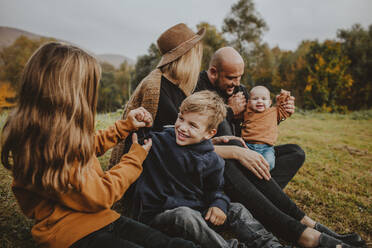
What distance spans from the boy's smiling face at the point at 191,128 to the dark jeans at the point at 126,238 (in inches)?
29.3

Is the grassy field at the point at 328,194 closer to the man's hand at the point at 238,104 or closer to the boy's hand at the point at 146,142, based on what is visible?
the boy's hand at the point at 146,142

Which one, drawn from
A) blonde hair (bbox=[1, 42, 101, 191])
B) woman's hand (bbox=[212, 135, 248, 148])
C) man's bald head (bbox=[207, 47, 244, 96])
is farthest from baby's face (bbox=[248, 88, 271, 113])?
blonde hair (bbox=[1, 42, 101, 191])

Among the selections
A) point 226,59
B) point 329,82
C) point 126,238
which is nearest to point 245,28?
point 329,82

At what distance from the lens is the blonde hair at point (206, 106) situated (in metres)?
1.90

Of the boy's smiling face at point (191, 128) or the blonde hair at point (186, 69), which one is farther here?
the blonde hair at point (186, 69)

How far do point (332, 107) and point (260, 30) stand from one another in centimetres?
1040

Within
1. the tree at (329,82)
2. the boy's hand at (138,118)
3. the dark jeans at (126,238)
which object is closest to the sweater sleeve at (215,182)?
the dark jeans at (126,238)

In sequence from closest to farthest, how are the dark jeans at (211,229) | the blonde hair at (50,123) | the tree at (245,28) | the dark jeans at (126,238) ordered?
the blonde hair at (50,123)
the dark jeans at (126,238)
the dark jeans at (211,229)
the tree at (245,28)

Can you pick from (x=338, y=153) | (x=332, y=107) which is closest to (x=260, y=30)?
(x=332, y=107)

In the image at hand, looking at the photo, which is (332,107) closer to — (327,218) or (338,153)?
(338,153)

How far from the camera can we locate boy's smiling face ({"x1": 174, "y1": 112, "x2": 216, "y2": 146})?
1897 mm

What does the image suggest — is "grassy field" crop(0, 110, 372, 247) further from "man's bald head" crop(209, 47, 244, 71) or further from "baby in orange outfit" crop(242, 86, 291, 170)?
"man's bald head" crop(209, 47, 244, 71)

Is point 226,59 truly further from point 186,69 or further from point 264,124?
point 264,124

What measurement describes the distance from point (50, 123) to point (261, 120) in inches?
95.0
